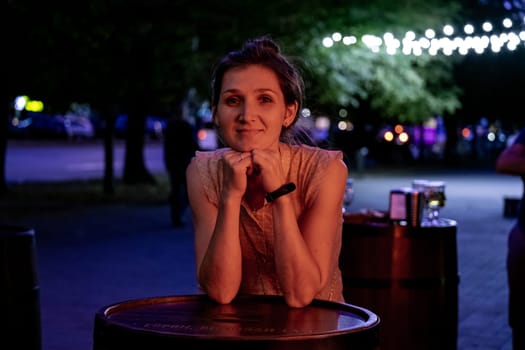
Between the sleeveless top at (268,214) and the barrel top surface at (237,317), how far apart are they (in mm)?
135

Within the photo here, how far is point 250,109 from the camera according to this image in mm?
3637

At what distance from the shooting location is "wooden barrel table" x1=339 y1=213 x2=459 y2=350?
641 centimetres

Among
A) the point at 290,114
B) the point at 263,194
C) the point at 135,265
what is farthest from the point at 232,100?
the point at 135,265

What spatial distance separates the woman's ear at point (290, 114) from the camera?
381 centimetres

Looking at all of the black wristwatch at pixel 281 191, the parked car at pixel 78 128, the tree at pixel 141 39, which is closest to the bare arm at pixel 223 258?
the black wristwatch at pixel 281 191

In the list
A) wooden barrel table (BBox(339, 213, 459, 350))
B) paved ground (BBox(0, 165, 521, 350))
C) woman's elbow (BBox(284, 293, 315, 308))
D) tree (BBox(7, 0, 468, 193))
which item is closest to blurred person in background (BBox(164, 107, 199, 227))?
paved ground (BBox(0, 165, 521, 350))

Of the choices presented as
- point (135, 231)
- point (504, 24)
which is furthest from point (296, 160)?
point (135, 231)

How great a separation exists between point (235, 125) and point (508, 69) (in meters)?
43.9

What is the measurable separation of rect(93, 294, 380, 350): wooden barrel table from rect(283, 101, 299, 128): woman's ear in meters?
0.63

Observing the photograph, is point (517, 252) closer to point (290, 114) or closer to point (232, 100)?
point (290, 114)

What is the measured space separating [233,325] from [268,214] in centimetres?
59

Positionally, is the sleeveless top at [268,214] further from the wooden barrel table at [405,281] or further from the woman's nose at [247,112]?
the wooden barrel table at [405,281]

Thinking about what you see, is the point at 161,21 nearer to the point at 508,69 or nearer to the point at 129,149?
the point at 129,149

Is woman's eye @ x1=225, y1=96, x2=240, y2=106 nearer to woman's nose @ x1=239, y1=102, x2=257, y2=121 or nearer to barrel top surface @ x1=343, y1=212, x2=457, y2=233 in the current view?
woman's nose @ x1=239, y1=102, x2=257, y2=121
